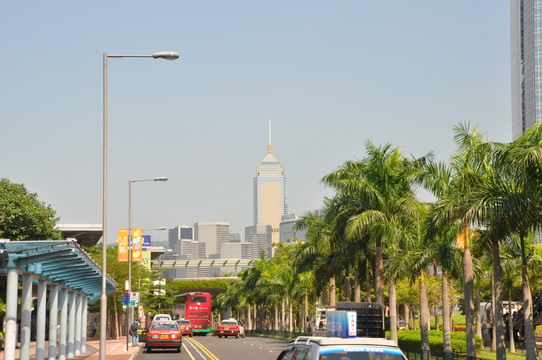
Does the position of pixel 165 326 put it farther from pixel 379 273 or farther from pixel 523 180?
pixel 523 180

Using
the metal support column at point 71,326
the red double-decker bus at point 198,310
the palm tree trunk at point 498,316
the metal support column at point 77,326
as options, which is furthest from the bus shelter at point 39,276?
the red double-decker bus at point 198,310

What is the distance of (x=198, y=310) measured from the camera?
8719 cm

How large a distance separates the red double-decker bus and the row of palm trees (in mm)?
28003

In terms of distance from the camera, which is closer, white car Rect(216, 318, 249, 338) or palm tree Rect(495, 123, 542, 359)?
palm tree Rect(495, 123, 542, 359)

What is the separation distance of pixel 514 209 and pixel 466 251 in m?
8.01

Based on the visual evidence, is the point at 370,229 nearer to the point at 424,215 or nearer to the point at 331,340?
the point at 424,215

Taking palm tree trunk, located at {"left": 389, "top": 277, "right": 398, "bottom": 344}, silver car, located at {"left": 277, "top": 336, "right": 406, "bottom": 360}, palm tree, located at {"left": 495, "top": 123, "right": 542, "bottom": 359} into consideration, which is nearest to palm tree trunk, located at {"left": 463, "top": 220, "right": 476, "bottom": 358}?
palm tree, located at {"left": 495, "top": 123, "right": 542, "bottom": 359}

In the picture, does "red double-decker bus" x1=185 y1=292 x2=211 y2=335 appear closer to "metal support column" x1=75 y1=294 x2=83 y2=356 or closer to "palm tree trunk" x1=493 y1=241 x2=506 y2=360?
"metal support column" x1=75 y1=294 x2=83 y2=356

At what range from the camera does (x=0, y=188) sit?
61094 millimetres

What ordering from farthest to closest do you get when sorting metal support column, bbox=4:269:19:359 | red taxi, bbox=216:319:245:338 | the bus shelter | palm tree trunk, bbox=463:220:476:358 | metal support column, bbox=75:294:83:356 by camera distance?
1. red taxi, bbox=216:319:245:338
2. metal support column, bbox=75:294:83:356
3. palm tree trunk, bbox=463:220:476:358
4. metal support column, bbox=4:269:19:359
5. the bus shelter

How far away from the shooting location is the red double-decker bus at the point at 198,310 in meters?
86.3

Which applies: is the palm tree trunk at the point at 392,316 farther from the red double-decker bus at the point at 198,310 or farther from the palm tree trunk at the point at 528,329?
the red double-decker bus at the point at 198,310

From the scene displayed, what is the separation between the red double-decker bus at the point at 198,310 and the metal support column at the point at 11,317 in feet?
208

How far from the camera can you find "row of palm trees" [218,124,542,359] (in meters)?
25.4
